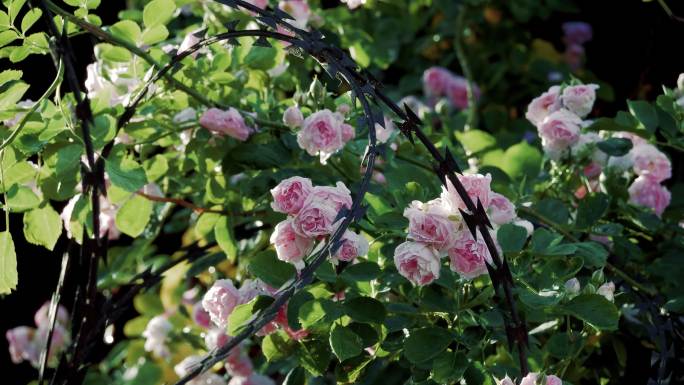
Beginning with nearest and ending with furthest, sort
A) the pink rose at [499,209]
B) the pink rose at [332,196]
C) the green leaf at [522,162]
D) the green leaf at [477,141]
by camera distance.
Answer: the pink rose at [332,196], the pink rose at [499,209], the green leaf at [522,162], the green leaf at [477,141]

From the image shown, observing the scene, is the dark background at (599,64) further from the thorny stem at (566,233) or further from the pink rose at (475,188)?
the pink rose at (475,188)

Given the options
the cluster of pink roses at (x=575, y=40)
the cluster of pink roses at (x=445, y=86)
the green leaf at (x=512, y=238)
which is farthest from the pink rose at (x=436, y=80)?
the green leaf at (x=512, y=238)

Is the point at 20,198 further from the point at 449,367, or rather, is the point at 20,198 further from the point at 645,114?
the point at 645,114

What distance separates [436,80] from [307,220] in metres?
1.78

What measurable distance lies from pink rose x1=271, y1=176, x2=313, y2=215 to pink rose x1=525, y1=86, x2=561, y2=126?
605mm

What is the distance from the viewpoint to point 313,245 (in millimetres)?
1100

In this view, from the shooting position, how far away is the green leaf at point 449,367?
111 centimetres

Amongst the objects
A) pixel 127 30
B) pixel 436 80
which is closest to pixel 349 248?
pixel 127 30

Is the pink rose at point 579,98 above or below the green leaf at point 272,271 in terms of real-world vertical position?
below

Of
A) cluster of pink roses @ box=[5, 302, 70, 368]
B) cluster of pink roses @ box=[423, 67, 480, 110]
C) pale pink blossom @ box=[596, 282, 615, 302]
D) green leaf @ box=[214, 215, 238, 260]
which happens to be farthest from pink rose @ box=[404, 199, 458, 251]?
cluster of pink roses @ box=[423, 67, 480, 110]

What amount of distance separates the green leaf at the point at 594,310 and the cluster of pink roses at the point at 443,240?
130 mm

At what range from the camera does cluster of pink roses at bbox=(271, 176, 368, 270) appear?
1059 mm

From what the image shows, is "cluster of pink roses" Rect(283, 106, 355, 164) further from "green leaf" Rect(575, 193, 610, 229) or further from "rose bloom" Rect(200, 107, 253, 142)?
"green leaf" Rect(575, 193, 610, 229)

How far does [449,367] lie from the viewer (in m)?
1.13
